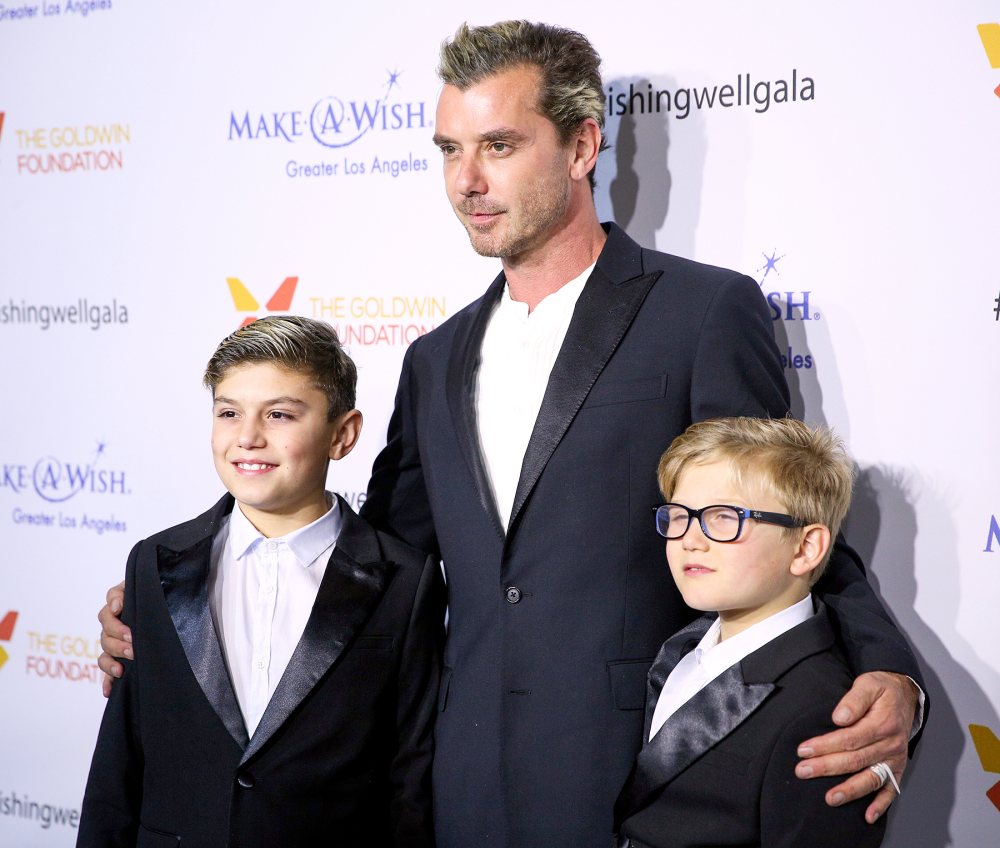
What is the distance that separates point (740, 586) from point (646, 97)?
4.29ft

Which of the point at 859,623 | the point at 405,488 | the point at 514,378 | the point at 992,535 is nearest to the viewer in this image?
the point at 859,623

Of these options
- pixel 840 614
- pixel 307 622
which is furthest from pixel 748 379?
pixel 307 622

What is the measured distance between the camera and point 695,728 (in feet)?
5.58

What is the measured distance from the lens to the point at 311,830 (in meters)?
1.95

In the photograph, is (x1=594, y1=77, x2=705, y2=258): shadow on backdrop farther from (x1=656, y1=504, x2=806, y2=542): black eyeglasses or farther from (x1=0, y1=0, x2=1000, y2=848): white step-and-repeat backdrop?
(x1=656, y1=504, x2=806, y2=542): black eyeglasses

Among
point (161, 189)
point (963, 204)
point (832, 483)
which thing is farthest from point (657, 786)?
point (161, 189)

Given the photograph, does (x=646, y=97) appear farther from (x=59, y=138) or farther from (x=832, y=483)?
(x=59, y=138)

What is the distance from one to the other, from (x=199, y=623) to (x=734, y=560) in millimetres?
949

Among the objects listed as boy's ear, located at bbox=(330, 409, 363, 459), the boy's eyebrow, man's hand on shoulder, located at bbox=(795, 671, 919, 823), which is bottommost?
man's hand on shoulder, located at bbox=(795, 671, 919, 823)

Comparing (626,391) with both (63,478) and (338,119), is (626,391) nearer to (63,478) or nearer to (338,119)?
(338,119)

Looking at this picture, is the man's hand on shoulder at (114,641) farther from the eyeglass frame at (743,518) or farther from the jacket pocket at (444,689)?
the eyeglass frame at (743,518)

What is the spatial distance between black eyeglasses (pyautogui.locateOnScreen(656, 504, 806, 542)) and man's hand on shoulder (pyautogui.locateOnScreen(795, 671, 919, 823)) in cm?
27

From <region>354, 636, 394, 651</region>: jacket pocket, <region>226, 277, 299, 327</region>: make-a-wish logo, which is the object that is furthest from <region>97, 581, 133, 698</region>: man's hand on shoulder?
<region>226, 277, 299, 327</region>: make-a-wish logo

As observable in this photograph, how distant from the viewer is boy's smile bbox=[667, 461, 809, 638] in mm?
1715
